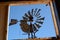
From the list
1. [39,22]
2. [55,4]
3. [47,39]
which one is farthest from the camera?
[55,4]

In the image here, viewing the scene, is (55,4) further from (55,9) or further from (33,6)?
(33,6)

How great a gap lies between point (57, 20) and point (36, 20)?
0.47 ft

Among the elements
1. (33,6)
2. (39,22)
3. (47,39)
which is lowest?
(47,39)

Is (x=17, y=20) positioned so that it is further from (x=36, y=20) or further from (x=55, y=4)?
(x=55, y=4)

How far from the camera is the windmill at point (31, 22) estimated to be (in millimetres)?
888

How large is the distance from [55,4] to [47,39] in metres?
0.33

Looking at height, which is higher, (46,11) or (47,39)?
(46,11)

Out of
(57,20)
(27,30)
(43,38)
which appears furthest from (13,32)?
(57,20)

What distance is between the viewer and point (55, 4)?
105cm

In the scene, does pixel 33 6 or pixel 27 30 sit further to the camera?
pixel 33 6

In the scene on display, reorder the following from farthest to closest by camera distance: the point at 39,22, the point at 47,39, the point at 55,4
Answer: the point at 55,4 < the point at 39,22 < the point at 47,39

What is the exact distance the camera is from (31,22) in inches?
36.6

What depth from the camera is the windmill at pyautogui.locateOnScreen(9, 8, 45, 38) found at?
2.91 feet

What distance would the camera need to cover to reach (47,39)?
0.83 m
